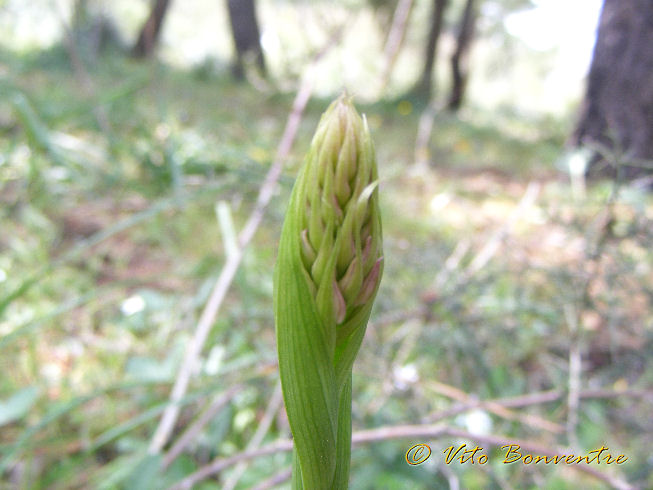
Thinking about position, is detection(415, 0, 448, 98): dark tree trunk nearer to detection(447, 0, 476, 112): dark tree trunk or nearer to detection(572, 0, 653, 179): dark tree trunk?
detection(447, 0, 476, 112): dark tree trunk

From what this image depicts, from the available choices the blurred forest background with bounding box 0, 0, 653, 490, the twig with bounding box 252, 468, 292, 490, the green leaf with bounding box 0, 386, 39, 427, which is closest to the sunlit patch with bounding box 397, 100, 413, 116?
the blurred forest background with bounding box 0, 0, 653, 490

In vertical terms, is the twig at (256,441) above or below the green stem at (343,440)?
below

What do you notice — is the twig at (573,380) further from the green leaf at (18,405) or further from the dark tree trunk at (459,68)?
the dark tree trunk at (459,68)

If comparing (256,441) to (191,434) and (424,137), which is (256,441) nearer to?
(191,434)

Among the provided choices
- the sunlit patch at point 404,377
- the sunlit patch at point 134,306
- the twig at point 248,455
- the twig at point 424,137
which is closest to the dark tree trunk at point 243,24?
the twig at point 424,137

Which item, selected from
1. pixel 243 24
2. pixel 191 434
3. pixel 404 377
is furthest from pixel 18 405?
pixel 243 24

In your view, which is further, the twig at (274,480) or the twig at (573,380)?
the twig at (573,380)

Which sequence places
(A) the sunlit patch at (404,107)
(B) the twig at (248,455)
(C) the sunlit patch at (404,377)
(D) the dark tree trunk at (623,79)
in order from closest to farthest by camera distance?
(B) the twig at (248,455) → (C) the sunlit patch at (404,377) → (D) the dark tree trunk at (623,79) → (A) the sunlit patch at (404,107)
